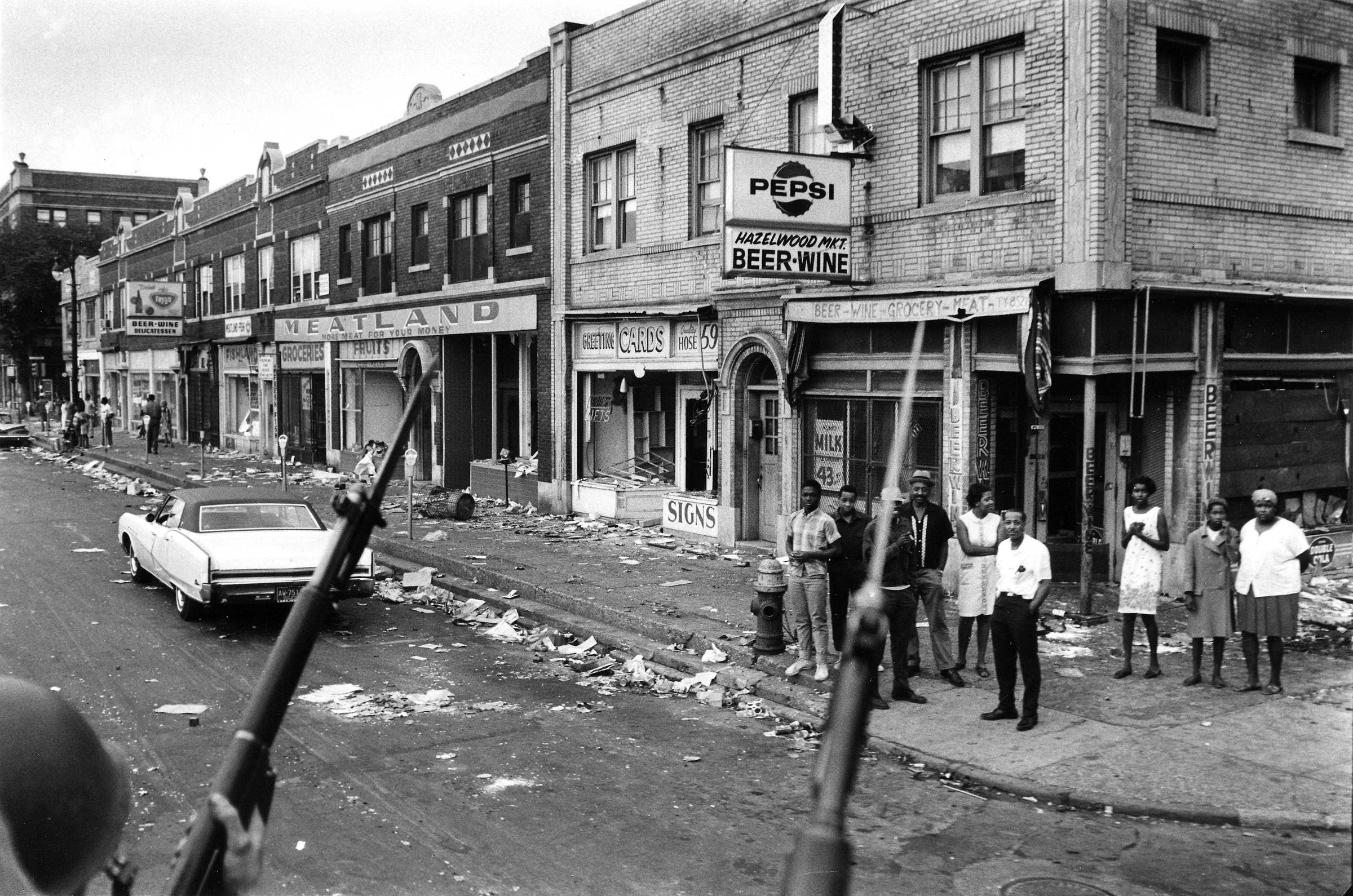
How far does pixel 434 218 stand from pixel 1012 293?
17.3m

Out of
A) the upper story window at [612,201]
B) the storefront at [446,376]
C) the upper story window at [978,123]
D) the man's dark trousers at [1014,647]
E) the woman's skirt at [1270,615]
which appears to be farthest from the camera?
the storefront at [446,376]

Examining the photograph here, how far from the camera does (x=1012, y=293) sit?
529 inches

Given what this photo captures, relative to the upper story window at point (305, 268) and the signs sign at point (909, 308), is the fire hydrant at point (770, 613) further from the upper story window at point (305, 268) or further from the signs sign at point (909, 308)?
the upper story window at point (305, 268)

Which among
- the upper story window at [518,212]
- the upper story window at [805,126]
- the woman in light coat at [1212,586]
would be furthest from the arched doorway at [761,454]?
the woman in light coat at [1212,586]

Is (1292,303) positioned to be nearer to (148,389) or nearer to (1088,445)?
(1088,445)

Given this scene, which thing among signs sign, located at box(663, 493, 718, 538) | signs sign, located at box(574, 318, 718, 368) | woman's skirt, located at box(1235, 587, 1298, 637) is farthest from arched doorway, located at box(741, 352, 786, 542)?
woman's skirt, located at box(1235, 587, 1298, 637)

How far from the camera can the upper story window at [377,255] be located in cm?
3008

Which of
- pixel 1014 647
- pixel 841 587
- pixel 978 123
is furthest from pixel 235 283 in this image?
pixel 1014 647

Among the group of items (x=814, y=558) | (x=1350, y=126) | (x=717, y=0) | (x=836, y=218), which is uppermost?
(x=717, y=0)

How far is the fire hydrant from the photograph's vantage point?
11.6 metres

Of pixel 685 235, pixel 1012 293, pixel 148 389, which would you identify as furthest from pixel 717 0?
pixel 148 389

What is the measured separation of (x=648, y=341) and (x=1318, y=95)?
33.8 feet

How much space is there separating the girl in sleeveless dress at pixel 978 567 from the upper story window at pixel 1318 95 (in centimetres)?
801

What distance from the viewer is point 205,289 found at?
149ft
